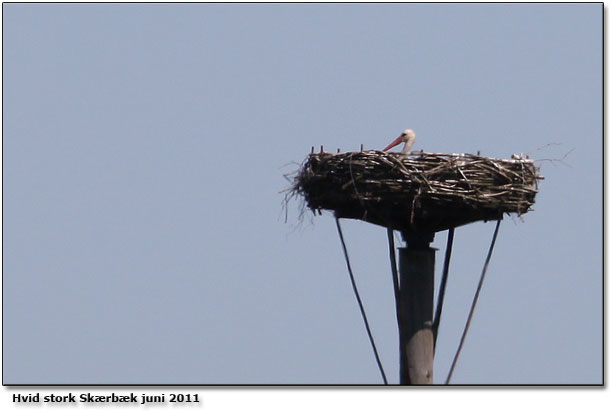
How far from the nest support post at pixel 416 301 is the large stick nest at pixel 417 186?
382 mm

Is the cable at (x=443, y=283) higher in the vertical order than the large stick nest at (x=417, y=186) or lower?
lower

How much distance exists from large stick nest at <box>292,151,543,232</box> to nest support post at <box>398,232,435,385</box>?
382 mm

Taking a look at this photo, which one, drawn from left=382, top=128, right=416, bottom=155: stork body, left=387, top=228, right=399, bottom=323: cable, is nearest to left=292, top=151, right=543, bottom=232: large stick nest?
left=387, top=228, right=399, bottom=323: cable

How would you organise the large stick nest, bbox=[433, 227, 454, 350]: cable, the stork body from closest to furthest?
the large stick nest, bbox=[433, 227, 454, 350]: cable, the stork body

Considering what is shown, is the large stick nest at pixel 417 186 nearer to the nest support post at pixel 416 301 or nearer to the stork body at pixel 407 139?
the nest support post at pixel 416 301

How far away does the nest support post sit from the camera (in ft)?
42.4

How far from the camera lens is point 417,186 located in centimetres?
1215

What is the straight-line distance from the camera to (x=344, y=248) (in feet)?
42.4

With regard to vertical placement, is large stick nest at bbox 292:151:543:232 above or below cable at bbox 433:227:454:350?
above

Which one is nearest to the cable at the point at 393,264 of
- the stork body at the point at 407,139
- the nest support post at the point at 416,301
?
the nest support post at the point at 416,301

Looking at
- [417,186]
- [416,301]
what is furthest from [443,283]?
[417,186]

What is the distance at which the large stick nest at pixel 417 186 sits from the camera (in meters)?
12.2

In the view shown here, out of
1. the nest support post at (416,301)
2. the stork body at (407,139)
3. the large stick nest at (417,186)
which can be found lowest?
the nest support post at (416,301)

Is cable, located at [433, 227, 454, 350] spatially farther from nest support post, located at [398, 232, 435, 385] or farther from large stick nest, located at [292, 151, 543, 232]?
large stick nest, located at [292, 151, 543, 232]
